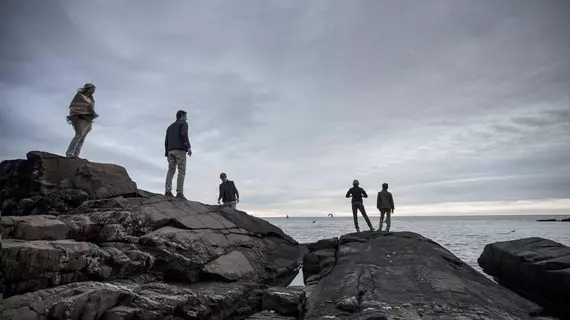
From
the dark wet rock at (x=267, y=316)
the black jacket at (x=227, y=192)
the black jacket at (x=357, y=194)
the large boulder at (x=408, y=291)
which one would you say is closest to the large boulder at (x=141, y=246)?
the dark wet rock at (x=267, y=316)

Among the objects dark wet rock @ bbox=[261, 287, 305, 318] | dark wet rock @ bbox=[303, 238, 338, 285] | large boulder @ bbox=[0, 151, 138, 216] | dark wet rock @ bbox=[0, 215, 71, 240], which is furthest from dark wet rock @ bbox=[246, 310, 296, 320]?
large boulder @ bbox=[0, 151, 138, 216]

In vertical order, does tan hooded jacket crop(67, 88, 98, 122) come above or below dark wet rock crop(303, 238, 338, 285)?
above

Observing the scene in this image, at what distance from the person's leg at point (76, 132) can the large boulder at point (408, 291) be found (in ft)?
30.7

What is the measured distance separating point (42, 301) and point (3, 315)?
0.57 m

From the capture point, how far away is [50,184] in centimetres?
1016

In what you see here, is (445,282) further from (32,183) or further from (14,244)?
(32,183)

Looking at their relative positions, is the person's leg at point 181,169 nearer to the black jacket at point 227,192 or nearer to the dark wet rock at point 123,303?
the black jacket at point 227,192

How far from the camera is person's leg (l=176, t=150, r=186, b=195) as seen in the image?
40.8ft

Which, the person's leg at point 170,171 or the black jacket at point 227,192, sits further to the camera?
the black jacket at point 227,192

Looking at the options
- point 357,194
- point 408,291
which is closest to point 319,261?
point 408,291

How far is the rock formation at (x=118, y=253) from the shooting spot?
5.95 meters

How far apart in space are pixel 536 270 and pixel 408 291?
222 inches

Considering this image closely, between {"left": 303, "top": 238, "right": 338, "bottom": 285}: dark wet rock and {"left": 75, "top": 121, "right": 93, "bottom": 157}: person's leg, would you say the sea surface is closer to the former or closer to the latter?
{"left": 303, "top": 238, "right": 338, "bottom": 285}: dark wet rock

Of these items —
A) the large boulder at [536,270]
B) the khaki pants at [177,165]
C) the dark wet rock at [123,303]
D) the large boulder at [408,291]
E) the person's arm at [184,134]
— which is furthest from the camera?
the khaki pants at [177,165]
